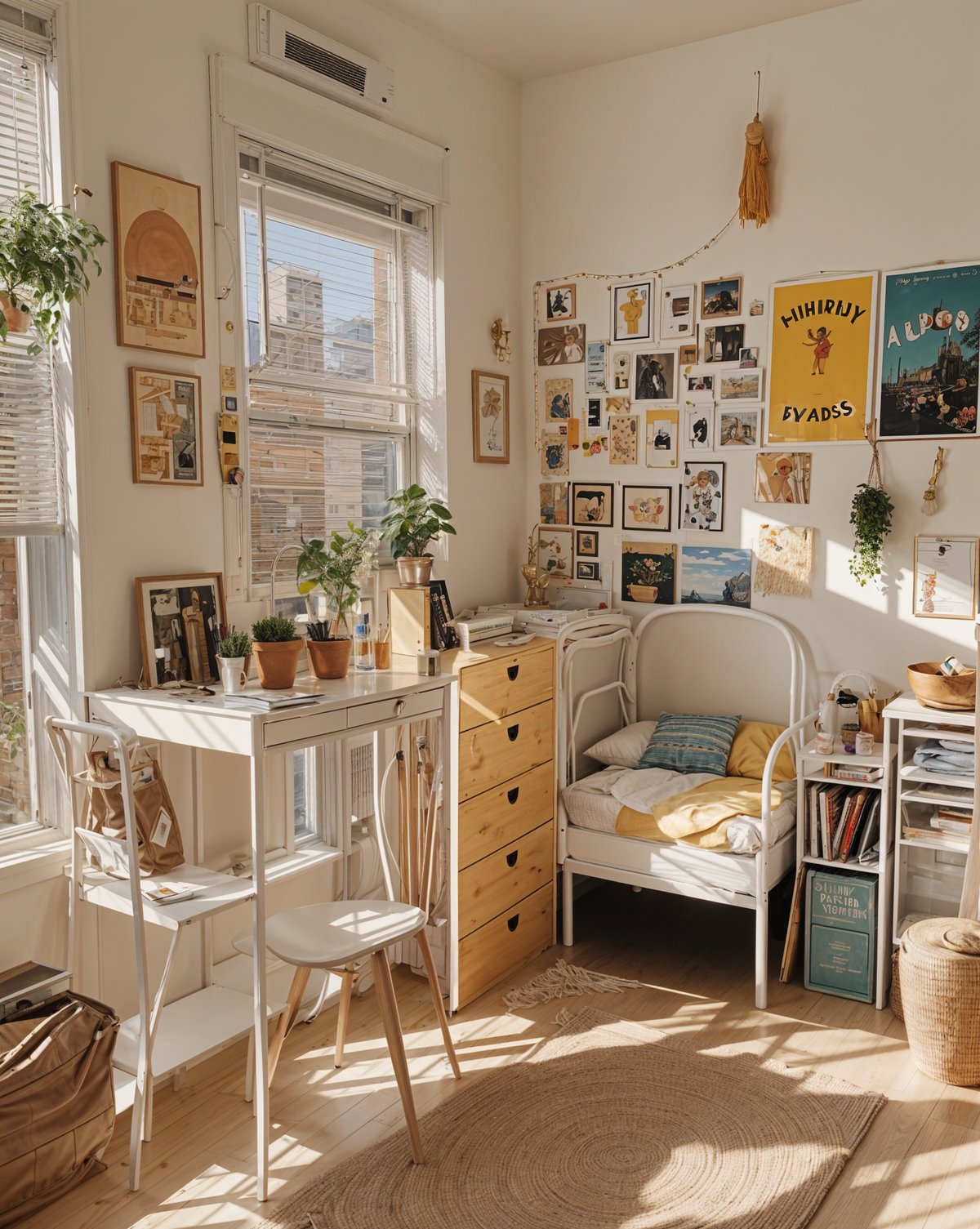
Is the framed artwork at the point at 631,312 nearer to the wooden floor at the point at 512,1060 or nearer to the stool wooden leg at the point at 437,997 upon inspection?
the wooden floor at the point at 512,1060

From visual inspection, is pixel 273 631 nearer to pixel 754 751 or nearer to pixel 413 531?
pixel 413 531


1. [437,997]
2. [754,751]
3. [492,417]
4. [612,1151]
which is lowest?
[612,1151]

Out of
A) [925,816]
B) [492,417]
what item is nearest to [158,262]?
[492,417]

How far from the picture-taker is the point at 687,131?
3.55 meters

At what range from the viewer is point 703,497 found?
3.60 m

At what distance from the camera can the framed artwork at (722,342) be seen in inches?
A: 137

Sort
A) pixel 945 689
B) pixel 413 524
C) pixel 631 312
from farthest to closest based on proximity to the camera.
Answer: pixel 631 312 → pixel 413 524 → pixel 945 689

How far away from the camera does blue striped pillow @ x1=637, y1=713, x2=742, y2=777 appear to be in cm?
344

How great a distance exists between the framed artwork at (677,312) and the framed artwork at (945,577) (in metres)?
1.04

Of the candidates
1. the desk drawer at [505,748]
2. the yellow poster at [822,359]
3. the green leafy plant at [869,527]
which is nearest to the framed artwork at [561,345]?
the yellow poster at [822,359]

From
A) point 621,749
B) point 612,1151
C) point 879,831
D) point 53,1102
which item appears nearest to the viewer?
point 53,1102

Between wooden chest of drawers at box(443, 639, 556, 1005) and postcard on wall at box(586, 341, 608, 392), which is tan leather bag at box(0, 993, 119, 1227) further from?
postcard on wall at box(586, 341, 608, 392)

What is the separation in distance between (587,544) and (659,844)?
3.87 ft

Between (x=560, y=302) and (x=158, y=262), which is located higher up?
(x=560, y=302)
